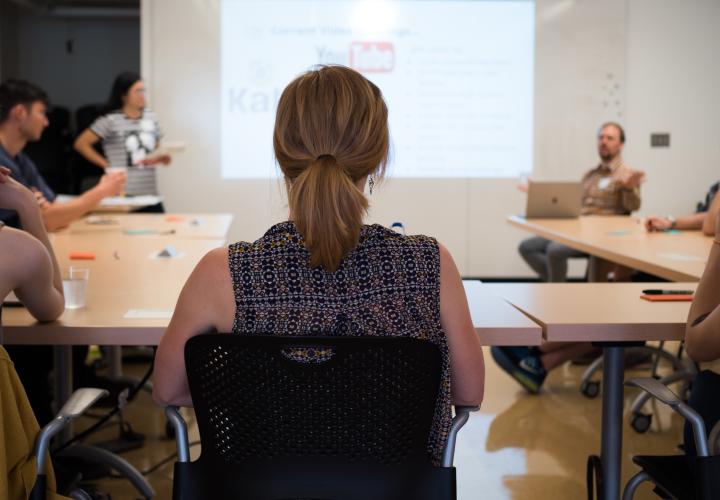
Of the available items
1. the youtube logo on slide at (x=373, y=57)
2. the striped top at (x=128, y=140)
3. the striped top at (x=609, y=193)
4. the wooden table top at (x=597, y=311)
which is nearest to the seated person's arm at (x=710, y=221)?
the striped top at (x=609, y=193)

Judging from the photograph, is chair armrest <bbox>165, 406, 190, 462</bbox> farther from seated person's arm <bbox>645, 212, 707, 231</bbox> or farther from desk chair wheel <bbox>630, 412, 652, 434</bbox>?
seated person's arm <bbox>645, 212, 707, 231</bbox>

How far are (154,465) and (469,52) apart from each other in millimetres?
4973

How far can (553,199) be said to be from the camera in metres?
5.45

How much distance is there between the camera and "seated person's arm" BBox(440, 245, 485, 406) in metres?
1.53

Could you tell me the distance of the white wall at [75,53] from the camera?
32.2 feet

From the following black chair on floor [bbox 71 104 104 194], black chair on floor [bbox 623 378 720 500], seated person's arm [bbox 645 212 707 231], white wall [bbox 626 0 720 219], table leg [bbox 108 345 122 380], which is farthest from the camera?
black chair on floor [bbox 71 104 104 194]

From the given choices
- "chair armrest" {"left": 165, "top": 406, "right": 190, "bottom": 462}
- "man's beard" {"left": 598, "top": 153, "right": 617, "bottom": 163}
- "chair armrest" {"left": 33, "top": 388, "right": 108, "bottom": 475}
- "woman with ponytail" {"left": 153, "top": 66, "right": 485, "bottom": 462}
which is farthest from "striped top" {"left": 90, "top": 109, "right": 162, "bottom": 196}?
"woman with ponytail" {"left": 153, "top": 66, "right": 485, "bottom": 462}

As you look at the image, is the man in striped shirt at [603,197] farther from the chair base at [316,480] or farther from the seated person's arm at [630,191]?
the chair base at [316,480]

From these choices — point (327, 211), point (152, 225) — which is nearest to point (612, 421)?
point (327, 211)

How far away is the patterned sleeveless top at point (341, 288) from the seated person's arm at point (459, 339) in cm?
2

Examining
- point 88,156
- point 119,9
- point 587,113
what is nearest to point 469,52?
point 587,113

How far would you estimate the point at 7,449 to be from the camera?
62.5 inches

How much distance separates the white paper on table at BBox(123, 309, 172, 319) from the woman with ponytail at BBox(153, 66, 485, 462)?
0.68m

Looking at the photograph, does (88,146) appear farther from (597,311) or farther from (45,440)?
(45,440)
